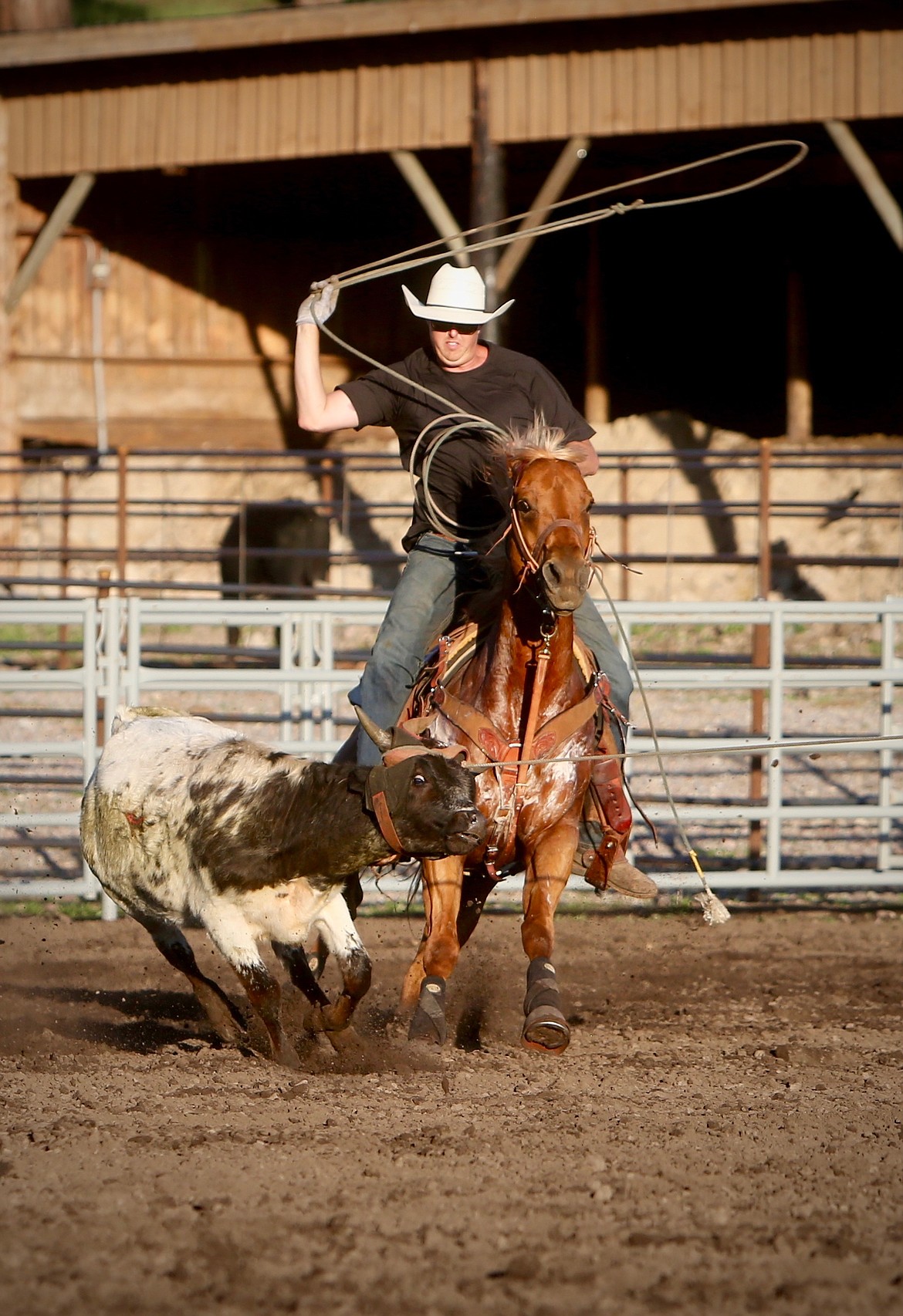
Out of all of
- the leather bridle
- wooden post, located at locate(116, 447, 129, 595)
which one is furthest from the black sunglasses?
wooden post, located at locate(116, 447, 129, 595)

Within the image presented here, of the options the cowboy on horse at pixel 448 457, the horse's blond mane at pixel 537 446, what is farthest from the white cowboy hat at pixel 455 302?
the horse's blond mane at pixel 537 446

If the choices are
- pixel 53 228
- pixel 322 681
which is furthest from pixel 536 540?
pixel 53 228

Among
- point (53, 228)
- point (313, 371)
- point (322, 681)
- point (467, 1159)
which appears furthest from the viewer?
point (53, 228)

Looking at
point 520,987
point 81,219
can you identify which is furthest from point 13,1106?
point 81,219

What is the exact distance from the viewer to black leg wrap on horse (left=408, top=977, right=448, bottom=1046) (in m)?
4.38

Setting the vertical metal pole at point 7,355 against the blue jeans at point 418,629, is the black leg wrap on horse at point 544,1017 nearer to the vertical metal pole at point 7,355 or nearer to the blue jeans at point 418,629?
the blue jeans at point 418,629

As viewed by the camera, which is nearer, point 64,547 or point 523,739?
point 523,739

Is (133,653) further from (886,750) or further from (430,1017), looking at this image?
(886,750)

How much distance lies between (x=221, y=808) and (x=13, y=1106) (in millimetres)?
1055

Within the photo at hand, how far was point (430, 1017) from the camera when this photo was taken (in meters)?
4.41

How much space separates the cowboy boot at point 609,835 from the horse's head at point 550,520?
93cm

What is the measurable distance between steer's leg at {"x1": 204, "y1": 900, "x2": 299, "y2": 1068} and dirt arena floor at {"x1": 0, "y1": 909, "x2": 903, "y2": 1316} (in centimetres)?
21

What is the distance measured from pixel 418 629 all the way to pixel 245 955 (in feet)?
4.37

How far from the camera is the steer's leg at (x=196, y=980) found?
4992mm
